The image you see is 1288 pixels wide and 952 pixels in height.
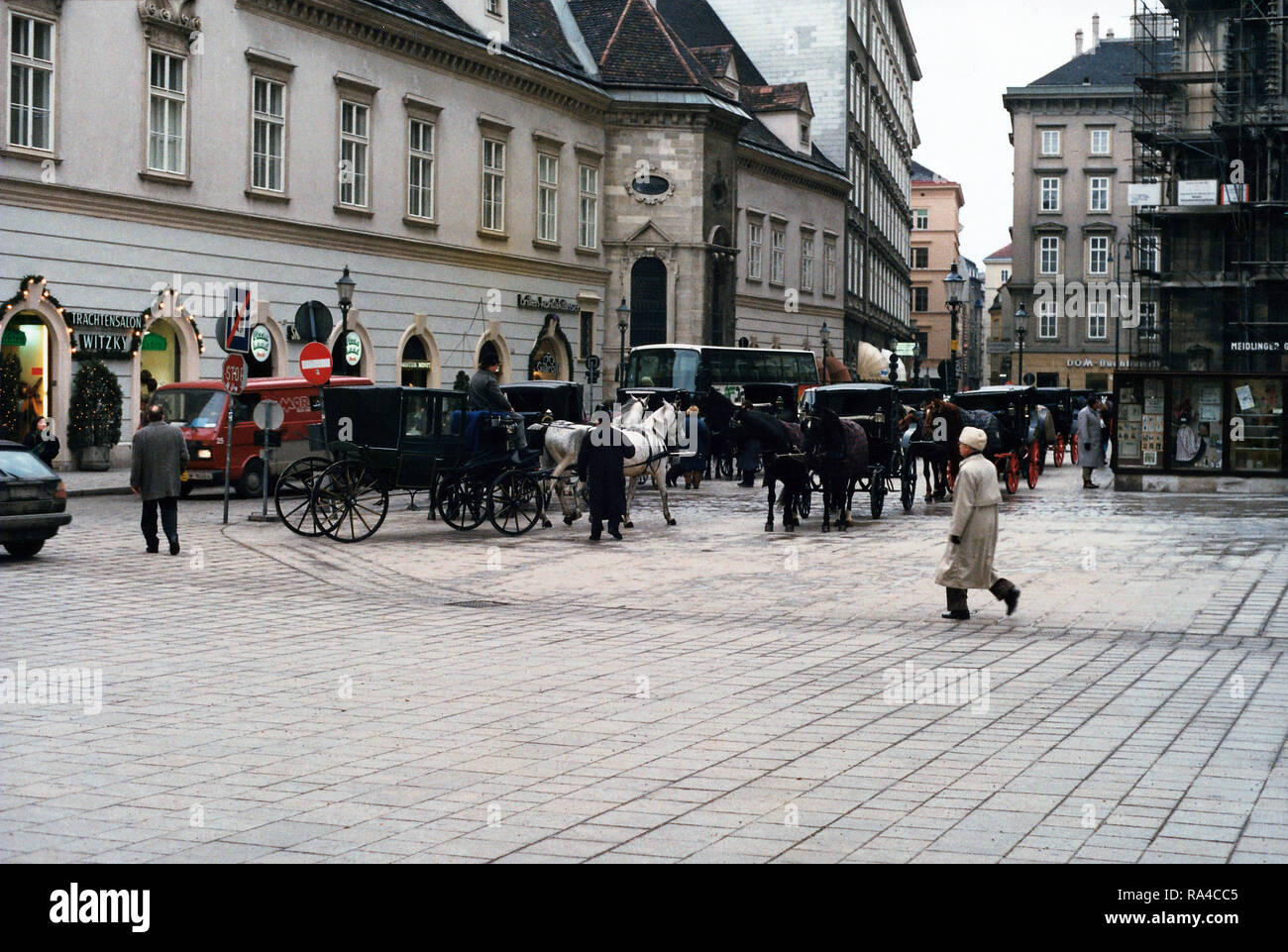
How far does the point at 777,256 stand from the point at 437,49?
1020 inches

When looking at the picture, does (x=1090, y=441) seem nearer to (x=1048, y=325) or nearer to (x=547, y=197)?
(x=547, y=197)

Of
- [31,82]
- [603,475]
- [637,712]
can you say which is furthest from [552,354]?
[637,712]

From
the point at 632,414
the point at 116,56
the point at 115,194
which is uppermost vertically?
the point at 116,56

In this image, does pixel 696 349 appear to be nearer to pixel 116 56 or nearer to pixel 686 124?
pixel 686 124

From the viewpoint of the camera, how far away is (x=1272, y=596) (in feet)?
51.6

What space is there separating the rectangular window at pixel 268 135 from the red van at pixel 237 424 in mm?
9219

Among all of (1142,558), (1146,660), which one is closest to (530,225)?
(1142,558)

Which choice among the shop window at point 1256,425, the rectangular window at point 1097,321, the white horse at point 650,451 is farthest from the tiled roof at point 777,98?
the white horse at point 650,451

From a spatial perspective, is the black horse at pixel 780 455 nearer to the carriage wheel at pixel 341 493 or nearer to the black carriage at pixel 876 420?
the black carriage at pixel 876 420

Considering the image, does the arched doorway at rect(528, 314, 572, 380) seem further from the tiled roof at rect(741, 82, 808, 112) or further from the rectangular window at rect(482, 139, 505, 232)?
the tiled roof at rect(741, 82, 808, 112)

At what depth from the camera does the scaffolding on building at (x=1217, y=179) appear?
6053 centimetres

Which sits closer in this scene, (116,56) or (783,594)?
(783,594)

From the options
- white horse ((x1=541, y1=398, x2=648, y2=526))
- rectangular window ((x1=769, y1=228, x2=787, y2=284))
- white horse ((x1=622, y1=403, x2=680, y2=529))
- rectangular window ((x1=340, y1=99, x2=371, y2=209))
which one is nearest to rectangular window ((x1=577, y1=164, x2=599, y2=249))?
rectangular window ((x1=340, y1=99, x2=371, y2=209))
